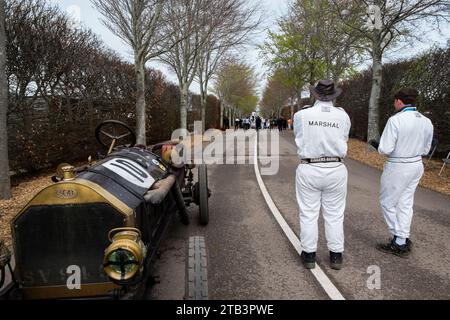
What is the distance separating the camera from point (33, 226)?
2.49 meters

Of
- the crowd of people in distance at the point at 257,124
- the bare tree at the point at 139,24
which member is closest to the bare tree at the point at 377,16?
the bare tree at the point at 139,24

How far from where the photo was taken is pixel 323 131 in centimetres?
366

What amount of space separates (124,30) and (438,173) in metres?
11.4

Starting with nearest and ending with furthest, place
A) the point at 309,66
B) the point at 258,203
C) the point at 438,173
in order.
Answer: the point at 258,203 < the point at 438,173 < the point at 309,66

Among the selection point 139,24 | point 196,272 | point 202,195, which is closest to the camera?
point 196,272

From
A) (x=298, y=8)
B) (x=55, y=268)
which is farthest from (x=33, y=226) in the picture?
(x=298, y=8)

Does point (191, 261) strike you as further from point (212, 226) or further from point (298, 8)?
point (298, 8)

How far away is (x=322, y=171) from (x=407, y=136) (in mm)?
1298

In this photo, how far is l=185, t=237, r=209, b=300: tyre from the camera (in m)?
2.30

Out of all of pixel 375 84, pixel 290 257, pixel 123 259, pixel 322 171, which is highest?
pixel 375 84

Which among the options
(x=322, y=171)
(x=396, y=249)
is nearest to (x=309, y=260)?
(x=322, y=171)

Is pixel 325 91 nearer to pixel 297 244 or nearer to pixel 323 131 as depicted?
pixel 323 131

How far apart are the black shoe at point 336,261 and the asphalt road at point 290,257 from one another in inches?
2.5
